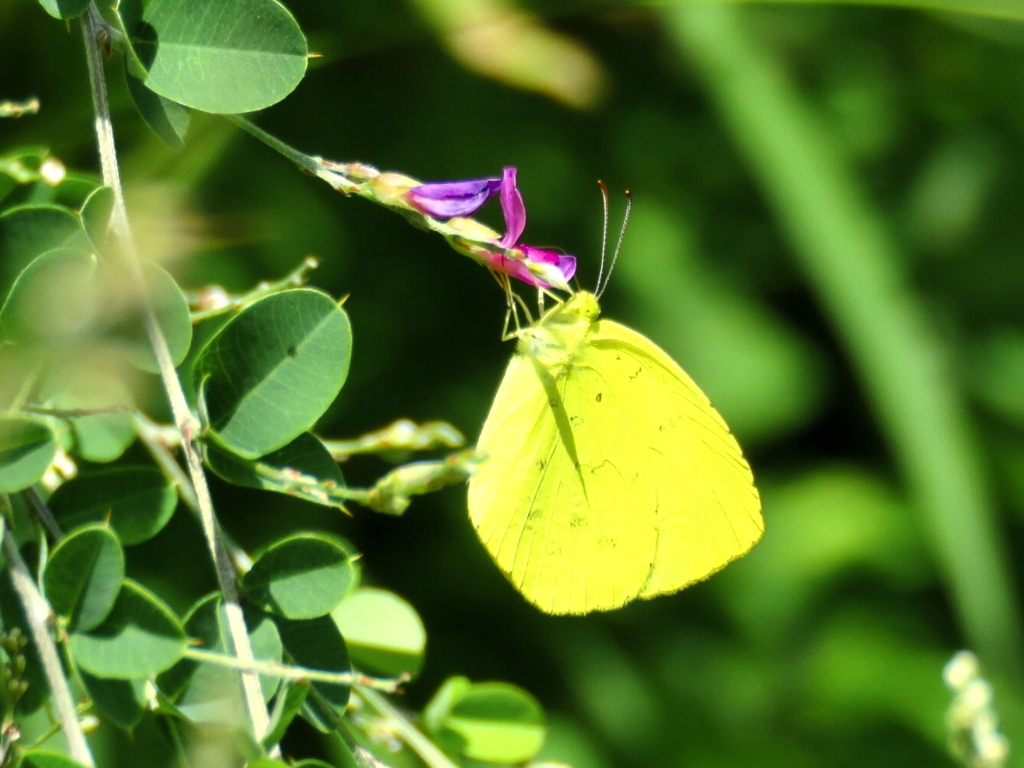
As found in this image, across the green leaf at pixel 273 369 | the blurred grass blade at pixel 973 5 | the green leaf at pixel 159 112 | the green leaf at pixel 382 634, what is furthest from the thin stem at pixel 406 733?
the blurred grass blade at pixel 973 5

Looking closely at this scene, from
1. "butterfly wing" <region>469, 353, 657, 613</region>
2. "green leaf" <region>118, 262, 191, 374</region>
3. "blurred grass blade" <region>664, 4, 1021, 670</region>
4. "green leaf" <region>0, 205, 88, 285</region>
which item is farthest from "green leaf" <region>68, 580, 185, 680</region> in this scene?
"blurred grass blade" <region>664, 4, 1021, 670</region>

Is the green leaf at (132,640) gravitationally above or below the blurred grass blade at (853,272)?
above

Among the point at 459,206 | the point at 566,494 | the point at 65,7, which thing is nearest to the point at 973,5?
the point at 566,494

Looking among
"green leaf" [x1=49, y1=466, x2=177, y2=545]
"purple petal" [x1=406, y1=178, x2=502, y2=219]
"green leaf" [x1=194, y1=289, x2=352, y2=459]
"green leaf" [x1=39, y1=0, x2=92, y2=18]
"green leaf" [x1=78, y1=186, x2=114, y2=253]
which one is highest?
"green leaf" [x1=39, y1=0, x2=92, y2=18]

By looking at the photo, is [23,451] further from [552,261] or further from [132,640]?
[552,261]

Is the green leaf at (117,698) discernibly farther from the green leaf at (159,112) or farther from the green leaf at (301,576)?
the green leaf at (159,112)

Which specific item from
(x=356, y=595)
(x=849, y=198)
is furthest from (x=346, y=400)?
(x=849, y=198)

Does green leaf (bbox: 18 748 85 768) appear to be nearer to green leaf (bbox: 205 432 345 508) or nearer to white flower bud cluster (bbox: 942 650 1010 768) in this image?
green leaf (bbox: 205 432 345 508)
